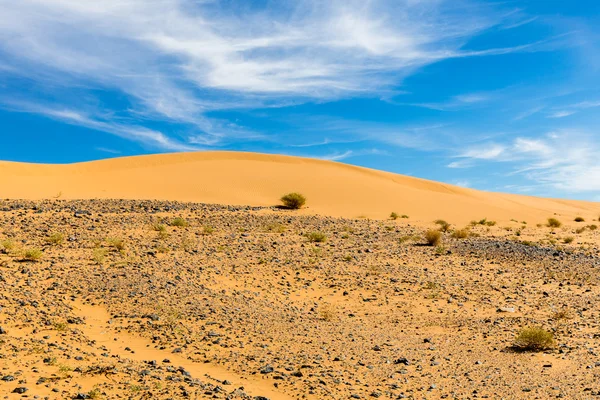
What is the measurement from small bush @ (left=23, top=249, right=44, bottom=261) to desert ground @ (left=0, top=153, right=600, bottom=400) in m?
0.07

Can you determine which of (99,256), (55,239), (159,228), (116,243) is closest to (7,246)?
(55,239)

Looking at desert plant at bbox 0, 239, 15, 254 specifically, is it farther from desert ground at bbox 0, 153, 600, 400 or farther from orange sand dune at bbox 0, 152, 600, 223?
orange sand dune at bbox 0, 152, 600, 223

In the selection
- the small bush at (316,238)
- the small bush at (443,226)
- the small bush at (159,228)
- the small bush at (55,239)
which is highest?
the small bush at (443,226)

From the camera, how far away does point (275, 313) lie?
1123cm

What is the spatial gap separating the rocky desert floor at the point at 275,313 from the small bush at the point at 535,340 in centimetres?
15

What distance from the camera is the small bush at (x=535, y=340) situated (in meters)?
9.45

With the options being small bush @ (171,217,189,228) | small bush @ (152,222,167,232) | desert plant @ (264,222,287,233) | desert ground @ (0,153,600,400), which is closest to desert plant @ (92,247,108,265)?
desert ground @ (0,153,600,400)

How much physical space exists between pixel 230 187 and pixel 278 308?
27952mm

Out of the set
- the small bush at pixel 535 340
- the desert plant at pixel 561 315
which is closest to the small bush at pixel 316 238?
the desert plant at pixel 561 315

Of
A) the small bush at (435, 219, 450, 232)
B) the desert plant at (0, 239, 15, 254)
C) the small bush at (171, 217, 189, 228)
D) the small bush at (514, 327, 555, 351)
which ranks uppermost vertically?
the small bush at (435, 219, 450, 232)

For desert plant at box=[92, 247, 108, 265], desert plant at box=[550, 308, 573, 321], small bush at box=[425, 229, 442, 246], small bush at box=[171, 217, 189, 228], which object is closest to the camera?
desert plant at box=[550, 308, 573, 321]

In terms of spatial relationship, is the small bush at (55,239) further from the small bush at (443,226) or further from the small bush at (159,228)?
the small bush at (443,226)

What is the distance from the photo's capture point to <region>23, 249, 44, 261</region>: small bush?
13.3 metres

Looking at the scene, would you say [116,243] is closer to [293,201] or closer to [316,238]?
[316,238]
